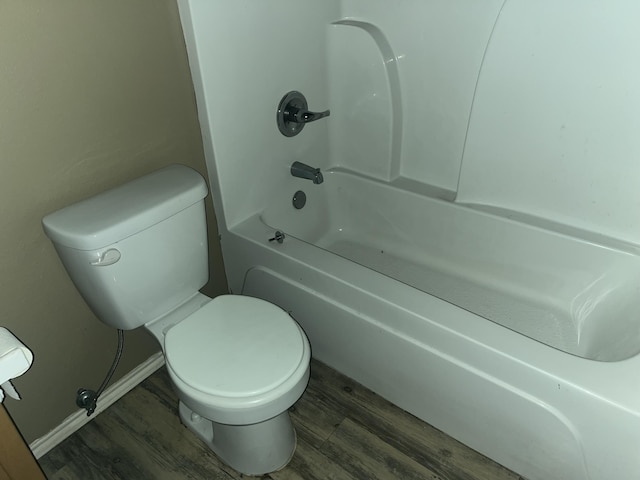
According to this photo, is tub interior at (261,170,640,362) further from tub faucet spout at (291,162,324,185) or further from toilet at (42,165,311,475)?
toilet at (42,165,311,475)

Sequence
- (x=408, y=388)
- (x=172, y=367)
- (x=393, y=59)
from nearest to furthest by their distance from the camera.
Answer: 1. (x=172, y=367)
2. (x=408, y=388)
3. (x=393, y=59)

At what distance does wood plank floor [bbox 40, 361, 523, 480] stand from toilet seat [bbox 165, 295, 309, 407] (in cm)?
44

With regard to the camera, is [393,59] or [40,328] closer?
[40,328]

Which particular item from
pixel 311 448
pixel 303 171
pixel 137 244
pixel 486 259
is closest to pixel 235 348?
pixel 137 244

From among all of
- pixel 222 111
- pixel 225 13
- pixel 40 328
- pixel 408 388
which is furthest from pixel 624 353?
pixel 40 328

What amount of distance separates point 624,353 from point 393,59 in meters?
1.23

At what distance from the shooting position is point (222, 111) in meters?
1.52

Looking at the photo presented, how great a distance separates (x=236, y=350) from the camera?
4.14 ft

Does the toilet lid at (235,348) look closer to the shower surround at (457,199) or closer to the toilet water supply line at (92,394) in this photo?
the shower surround at (457,199)

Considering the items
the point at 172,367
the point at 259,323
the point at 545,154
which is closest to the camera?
the point at 172,367

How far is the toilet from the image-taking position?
1184 mm

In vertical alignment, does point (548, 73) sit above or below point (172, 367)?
above

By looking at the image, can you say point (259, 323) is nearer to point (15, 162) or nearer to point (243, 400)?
point (243, 400)

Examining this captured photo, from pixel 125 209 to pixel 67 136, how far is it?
245 mm
